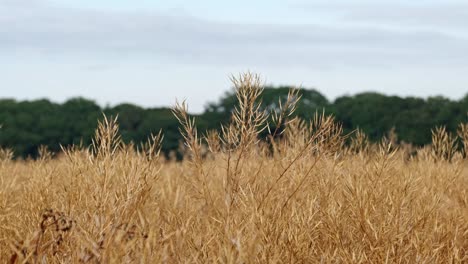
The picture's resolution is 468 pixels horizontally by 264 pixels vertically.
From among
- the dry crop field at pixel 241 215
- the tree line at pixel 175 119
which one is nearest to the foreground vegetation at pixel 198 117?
the tree line at pixel 175 119

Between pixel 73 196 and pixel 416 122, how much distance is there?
49.7 feet

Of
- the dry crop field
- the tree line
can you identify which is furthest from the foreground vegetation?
the dry crop field

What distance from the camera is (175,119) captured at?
62.4 feet

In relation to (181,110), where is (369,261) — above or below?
below

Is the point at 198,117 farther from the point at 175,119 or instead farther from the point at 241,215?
the point at 241,215

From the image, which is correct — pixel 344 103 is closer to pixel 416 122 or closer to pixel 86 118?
pixel 416 122

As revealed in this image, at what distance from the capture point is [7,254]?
138 inches

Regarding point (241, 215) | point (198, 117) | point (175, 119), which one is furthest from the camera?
point (198, 117)

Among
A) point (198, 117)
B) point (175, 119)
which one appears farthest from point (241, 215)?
point (198, 117)

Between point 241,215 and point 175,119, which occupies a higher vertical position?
point 241,215

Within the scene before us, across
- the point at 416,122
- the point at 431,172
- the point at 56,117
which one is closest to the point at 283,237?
the point at 431,172

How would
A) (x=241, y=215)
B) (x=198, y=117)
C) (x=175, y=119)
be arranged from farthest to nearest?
1. (x=198, y=117)
2. (x=175, y=119)
3. (x=241, y=215)

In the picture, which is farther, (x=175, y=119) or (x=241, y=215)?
(x=175, y=119)

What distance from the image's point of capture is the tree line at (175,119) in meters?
18.1
